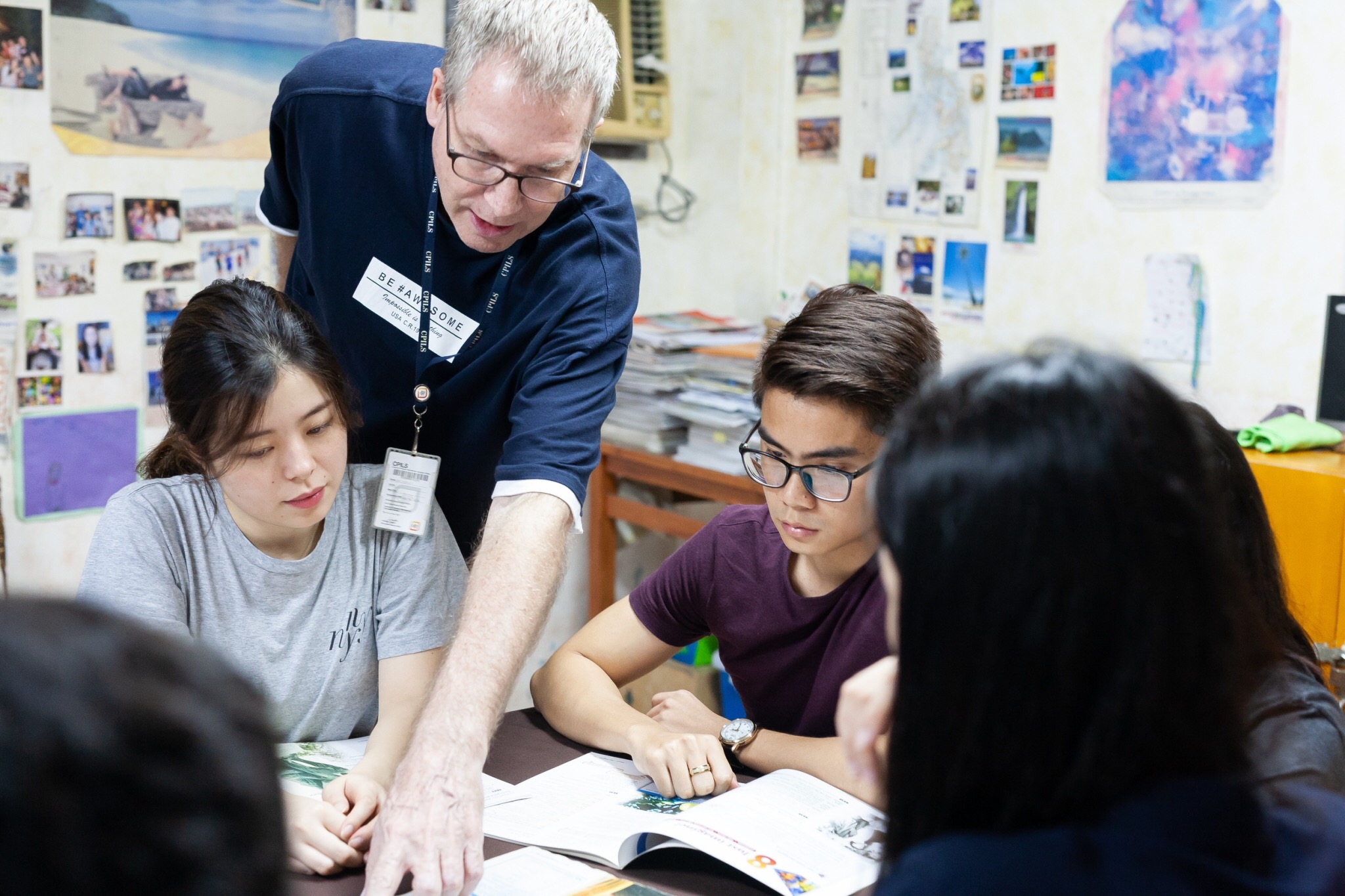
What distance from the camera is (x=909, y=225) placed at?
2941 mm

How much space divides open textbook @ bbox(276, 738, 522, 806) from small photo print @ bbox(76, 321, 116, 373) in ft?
4.31

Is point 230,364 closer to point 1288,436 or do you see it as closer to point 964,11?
point 1288,436

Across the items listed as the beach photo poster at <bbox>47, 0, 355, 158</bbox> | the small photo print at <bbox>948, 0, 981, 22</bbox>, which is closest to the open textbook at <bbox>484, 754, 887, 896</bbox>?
the beach photo poster at <bbox>47, 0, 355, 158</bbox>

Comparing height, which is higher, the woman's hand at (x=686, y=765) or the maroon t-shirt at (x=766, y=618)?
the maroon t-shirt at (x=766, y=618)

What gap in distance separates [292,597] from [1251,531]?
109 cm

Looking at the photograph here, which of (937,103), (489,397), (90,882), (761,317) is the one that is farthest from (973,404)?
(761,317)

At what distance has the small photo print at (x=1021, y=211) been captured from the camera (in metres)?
2.67

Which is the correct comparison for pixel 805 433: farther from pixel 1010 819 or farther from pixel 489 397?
Result: pixel 1010 819

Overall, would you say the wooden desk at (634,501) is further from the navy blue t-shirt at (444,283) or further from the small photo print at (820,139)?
the navy blue t-shirt at (444,283)

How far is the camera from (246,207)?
257 centimetres

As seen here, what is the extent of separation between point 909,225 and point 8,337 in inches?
79.0

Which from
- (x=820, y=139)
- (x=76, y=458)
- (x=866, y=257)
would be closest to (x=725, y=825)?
(x=76, y=458)

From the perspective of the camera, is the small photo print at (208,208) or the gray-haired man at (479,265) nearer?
the gray-haired man at (479,265)

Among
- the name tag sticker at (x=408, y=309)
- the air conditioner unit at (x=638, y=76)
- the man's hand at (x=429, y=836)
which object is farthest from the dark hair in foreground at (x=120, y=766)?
the air conditioner unit at (x=638, y=76)
